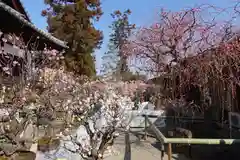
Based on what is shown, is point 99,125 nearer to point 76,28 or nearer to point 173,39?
point 173,39

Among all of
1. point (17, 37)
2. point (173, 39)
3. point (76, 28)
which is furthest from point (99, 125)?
point (76, 28)

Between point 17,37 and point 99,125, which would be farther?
point 17,37

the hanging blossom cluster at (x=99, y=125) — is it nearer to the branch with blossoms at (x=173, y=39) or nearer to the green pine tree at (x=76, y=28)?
the branch with blossoms at (x=173, y=39)

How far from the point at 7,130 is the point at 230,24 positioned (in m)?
5.36

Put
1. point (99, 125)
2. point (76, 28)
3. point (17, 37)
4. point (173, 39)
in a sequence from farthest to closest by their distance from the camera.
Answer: point (76, 28), point (17, 37), point (173, 39), point (99, 125)

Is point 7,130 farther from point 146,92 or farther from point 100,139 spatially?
point 146,92

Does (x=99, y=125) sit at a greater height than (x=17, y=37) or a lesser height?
lesser

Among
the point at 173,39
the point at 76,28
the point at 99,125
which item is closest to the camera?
the point at 99,125

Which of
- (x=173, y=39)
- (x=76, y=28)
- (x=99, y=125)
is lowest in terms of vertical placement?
(x=99, y=125)

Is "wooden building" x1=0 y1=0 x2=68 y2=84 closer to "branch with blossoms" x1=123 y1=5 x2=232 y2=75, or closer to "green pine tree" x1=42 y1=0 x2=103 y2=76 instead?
"branch with blossoms" x1=123 y1=5 x2=232 y2=75

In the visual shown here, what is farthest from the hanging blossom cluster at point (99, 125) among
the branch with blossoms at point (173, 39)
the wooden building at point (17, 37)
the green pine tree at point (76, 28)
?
the green pine tree at point (76, 28)

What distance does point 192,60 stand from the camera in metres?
7.42

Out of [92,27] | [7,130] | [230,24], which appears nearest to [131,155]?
[7,130]

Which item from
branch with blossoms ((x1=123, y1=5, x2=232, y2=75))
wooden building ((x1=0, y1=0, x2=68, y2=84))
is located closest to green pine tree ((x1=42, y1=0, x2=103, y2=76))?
wooden building ((x1=0, y1=0, x2=68, y2=84))
